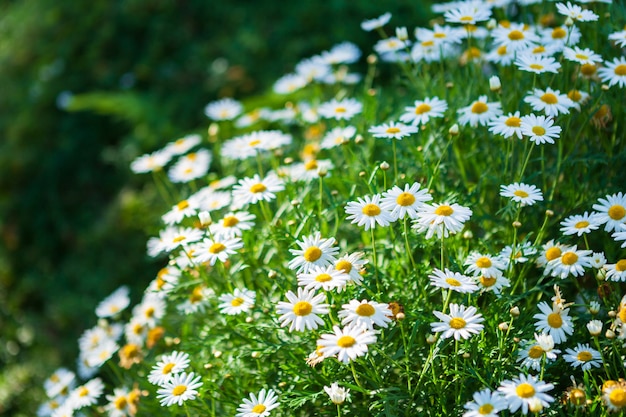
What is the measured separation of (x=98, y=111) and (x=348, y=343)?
3152 mm

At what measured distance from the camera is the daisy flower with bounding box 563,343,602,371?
5.11ft

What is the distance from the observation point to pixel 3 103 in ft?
15.4

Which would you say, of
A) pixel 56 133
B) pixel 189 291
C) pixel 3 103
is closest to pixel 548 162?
pixel 189 291

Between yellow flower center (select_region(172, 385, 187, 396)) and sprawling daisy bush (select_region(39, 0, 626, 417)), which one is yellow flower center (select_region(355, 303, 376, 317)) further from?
yellow flower center (select_region(172, 385, 187, 396))

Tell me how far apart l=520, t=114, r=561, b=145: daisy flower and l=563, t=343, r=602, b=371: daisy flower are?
527 mm

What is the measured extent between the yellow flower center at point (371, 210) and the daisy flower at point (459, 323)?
285 mm

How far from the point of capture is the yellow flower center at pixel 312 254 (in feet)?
5.47

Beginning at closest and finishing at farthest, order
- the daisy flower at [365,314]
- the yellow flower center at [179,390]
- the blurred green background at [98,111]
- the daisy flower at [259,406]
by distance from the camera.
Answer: the daisy flower at [365,314] → the daisy flower at [259,406] → the yellow flower center at [179,390] → the blurred green background at [98,111]

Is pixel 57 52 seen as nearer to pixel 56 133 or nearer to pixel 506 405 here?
pixel 56 133

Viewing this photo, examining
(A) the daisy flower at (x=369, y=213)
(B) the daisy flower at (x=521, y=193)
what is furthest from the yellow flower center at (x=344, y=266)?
(B) the daisy flower at (x=521, y=193)

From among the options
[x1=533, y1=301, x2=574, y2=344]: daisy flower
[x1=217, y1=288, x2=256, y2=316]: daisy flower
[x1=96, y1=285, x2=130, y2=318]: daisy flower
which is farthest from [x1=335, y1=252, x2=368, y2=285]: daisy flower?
[x1=96, y1=285, x2=130, y2=318]: daisy flower

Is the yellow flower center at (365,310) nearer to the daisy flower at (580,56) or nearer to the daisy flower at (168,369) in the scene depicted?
the daisy flower at (168,369)

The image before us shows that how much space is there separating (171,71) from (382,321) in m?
3.35

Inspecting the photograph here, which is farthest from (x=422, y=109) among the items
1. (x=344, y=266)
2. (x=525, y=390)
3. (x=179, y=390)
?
(x=179, y=390)
